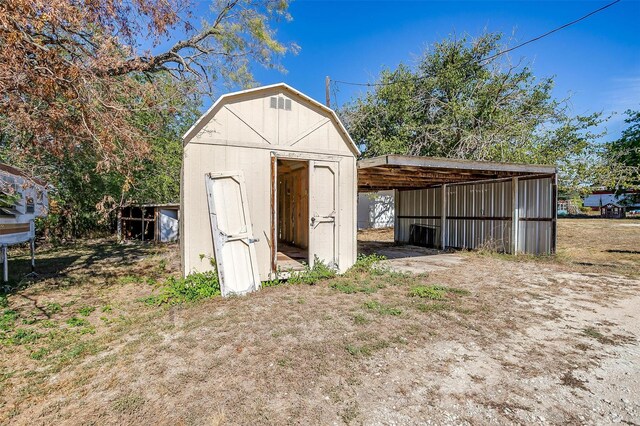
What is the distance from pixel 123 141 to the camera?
526cm

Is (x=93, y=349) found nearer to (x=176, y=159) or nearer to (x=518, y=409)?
(x=518, y=409)

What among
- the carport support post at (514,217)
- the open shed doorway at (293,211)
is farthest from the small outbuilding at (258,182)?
the carport support post at (514,217)

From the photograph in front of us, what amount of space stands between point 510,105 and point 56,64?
623 inches

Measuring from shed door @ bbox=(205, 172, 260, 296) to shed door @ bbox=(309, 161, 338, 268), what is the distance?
4.06 ft

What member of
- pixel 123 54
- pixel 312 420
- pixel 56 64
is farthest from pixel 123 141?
pixel 312 420

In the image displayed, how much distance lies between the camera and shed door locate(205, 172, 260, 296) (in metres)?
4.75

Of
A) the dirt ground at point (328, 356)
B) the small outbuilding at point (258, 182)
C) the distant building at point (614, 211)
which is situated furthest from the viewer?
the distant building at point (614, 211)

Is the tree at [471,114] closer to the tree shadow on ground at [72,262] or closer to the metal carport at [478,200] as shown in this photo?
the metal carport at [478,200]

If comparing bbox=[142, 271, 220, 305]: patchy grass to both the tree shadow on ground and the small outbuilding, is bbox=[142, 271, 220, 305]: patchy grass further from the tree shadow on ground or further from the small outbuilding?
the tree shadow on ground

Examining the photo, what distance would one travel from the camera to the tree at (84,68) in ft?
13.4

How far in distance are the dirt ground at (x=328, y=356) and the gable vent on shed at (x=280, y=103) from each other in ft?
10.1

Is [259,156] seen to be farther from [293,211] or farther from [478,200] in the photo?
[478,200]

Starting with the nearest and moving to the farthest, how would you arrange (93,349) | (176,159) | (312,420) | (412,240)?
(312,420) < (93,349) < (176,159) < (412,240)

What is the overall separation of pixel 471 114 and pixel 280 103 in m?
10.9
